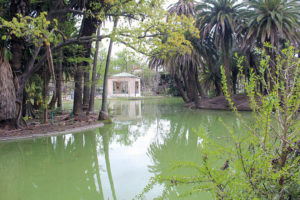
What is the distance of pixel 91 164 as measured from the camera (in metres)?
5.25

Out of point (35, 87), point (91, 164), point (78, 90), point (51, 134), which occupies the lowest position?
point (91, 164)

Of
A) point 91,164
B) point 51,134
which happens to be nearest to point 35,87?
point 51,134

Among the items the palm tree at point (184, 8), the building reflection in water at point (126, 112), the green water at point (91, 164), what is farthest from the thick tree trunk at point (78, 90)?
the palm tree at point (184, 8)

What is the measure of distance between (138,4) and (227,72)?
10.9m

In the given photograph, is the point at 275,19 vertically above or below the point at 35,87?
above

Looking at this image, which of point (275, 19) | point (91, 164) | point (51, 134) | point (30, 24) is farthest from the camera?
point (275, 19)

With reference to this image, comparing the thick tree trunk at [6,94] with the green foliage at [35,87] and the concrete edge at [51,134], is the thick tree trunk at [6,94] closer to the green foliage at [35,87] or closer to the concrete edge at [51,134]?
the concrete edge at [51,134]

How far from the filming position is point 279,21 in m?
13.9

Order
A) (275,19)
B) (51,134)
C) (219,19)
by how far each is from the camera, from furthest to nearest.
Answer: (219,19)
(275,19)
(51,134)

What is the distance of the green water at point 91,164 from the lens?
3805mm

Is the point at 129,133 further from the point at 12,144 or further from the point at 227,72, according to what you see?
the point at 227,72

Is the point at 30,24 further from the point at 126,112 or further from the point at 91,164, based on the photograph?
the point at 126,112

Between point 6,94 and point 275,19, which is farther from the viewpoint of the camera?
point 275,19

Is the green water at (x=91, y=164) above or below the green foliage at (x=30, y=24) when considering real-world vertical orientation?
below
